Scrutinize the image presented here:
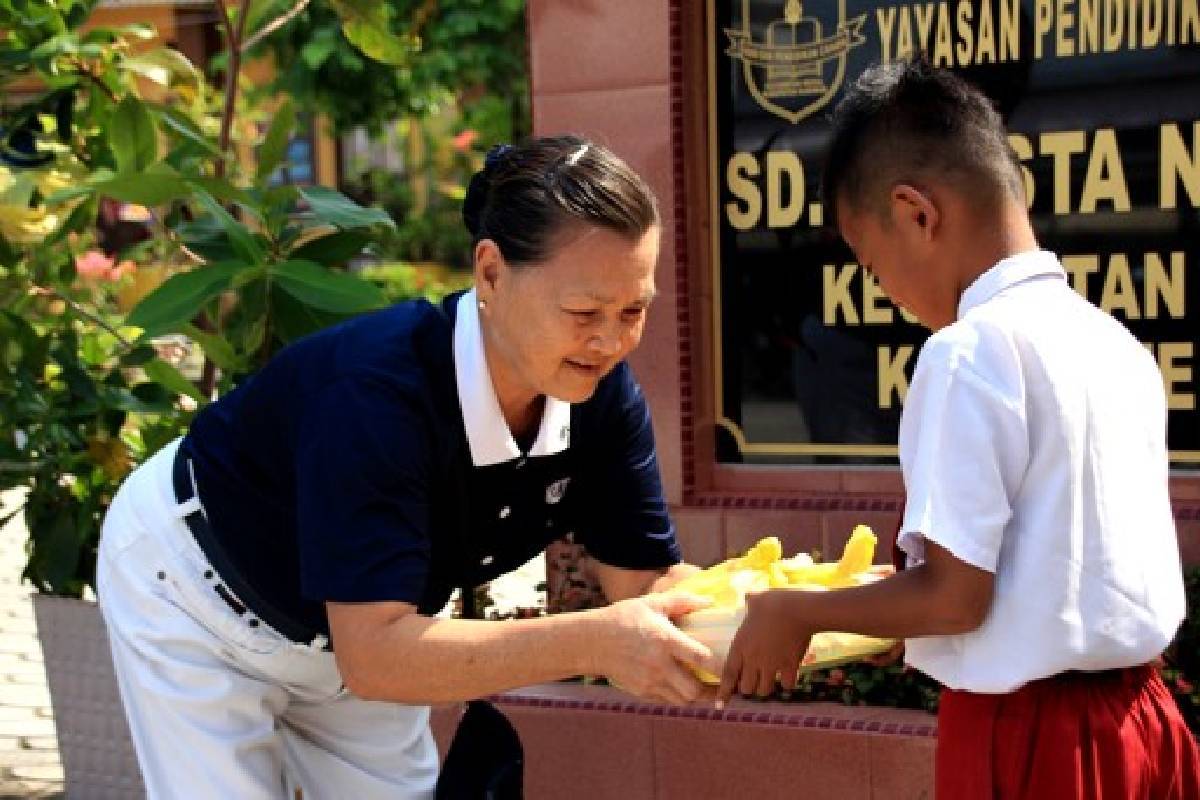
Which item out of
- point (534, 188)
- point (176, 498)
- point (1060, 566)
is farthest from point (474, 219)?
point (1060, 566)

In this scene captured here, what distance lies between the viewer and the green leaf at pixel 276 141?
495 cm

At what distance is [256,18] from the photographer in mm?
5434

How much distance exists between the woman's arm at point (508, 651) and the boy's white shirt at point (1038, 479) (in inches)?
13.5

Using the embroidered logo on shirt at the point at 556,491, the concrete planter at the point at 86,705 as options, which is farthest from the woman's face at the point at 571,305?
the concrete planter at the point at 86,705

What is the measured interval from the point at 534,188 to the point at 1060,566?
0.87m

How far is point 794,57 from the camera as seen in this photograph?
17.1 feet

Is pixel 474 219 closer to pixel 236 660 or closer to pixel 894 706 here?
pixel 236 660

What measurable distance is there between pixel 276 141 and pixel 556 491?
2147 millimetres

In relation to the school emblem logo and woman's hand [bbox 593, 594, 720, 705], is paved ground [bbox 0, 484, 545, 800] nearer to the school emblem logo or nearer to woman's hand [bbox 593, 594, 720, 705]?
the school emblem logo

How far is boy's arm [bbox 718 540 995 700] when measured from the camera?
2.55 metres

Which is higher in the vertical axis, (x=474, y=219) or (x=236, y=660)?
(x=474, y=219)

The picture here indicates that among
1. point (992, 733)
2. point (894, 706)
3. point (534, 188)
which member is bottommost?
point (894, 706)

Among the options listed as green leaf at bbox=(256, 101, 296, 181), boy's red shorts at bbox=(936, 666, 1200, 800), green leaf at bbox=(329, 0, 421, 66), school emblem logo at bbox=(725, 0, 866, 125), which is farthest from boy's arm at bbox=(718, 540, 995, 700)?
green leaf at bbox=(329, 0, 421, 66)

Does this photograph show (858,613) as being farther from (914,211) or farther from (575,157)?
(575,157)
